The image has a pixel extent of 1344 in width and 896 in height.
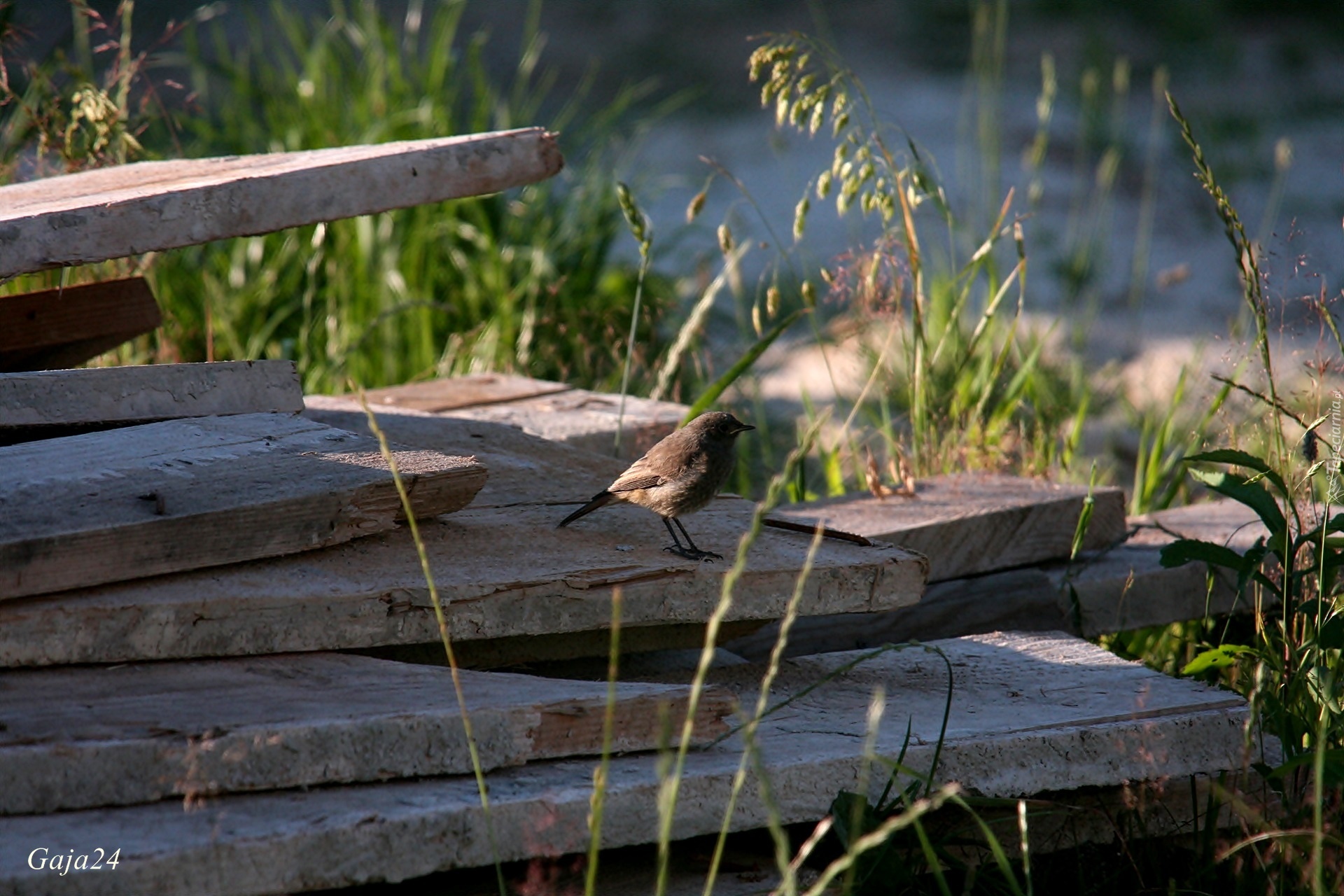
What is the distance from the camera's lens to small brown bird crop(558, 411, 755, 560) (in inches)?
118

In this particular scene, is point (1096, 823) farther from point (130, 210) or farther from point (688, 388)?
point (688, 388)

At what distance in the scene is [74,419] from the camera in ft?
8.61

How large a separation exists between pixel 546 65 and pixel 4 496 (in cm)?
1058

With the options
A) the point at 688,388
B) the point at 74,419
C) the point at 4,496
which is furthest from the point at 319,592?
the point at 688,388

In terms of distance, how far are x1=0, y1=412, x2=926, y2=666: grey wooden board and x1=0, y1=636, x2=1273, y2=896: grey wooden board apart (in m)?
0.24

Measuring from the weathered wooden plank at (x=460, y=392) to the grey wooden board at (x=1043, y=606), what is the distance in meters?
1.27

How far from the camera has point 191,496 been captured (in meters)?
2.19

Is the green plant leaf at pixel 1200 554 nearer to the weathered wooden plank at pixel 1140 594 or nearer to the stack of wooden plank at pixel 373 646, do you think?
the stack of wooden plank at pixel 373 646

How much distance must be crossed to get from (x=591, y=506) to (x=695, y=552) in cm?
29

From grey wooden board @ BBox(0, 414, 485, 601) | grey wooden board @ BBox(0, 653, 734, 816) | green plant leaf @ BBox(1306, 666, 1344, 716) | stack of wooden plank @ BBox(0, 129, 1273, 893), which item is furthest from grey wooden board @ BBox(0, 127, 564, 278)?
green plant leaf @ BBox(1306, 666, 1344, 716)

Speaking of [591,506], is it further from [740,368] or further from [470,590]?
[740,368]

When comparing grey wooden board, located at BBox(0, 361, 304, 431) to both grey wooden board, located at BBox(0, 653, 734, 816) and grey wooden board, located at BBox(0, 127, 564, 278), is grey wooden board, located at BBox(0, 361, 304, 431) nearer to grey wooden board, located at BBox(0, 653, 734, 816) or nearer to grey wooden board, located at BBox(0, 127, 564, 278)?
grey wooden board, located at BBox(0, 127, 564, 278)

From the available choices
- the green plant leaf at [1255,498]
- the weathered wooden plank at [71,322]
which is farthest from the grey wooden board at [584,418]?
the green plant leaf at [1255,498]

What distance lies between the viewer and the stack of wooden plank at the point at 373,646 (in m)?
1.85
